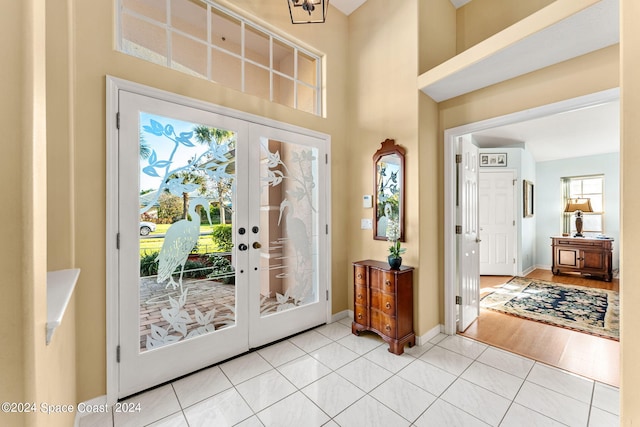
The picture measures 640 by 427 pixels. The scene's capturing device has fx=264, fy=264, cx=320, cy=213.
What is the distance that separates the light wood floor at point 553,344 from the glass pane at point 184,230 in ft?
8.66

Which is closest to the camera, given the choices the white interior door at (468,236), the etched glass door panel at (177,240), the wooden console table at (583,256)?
the etched glass door panel at (177,240)

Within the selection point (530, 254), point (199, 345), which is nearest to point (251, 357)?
point (199, 345)

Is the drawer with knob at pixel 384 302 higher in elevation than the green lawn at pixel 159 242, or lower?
lower

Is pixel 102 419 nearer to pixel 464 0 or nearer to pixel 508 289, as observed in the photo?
pixel 464 0

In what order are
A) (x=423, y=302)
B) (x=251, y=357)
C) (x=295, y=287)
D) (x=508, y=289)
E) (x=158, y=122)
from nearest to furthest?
(x=158, y=122) → (x=251, y=357) → (x=423, y=302) → (x=295, y=287) → (x=508, y=289)

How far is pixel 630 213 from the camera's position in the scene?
3.55 feet

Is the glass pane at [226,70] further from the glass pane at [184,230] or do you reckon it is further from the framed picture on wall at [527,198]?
the framed picture on wall at [527,198]

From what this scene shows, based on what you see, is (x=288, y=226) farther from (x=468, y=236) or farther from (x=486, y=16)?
(x=486, y=16)

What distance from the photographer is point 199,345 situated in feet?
7.04

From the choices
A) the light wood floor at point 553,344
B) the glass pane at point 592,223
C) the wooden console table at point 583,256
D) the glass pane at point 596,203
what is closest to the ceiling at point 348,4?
the light wood floor at point 553,344

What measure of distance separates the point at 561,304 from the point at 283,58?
496 centimetres

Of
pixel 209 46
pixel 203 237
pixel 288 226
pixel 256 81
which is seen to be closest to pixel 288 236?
pixel 288 226

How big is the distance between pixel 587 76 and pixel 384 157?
1645mm

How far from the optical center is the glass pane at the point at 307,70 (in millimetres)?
3113
